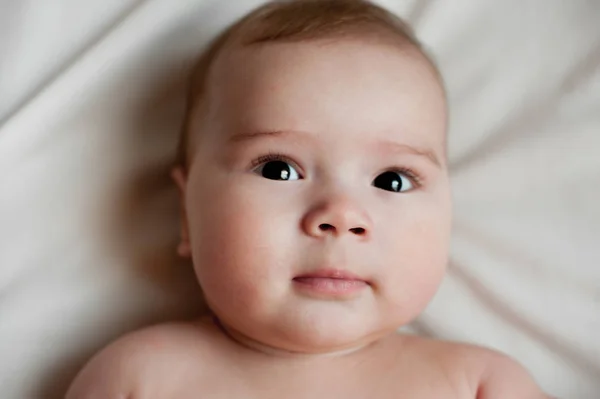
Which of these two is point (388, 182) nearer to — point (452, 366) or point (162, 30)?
point (452, 366)

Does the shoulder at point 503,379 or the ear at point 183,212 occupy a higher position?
the ear at point 183,212

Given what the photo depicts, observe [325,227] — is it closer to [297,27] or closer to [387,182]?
[387,182]

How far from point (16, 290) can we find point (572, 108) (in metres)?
0.83

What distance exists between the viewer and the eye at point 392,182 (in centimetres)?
101

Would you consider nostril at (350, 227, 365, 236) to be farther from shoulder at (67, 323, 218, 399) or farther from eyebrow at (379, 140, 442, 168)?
shoulder at (67, 323, 218, 399)

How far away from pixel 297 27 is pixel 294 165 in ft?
0.59

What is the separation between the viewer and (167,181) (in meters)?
1.23

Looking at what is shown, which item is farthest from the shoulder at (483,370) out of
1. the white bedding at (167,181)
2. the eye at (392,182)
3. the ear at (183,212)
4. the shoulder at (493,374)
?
the ear at (183,212)

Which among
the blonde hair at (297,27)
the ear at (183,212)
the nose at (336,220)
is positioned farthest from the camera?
the ear at (183,212)

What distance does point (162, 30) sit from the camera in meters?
1.19

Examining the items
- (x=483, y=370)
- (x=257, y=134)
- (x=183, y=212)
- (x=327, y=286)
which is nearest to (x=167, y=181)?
(x=183, y=212)

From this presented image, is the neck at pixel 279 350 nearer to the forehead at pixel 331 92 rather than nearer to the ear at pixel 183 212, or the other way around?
the ear at pixel 183 212

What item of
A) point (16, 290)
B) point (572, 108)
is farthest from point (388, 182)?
point (16, 290)

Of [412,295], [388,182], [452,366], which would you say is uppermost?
[388,182]
